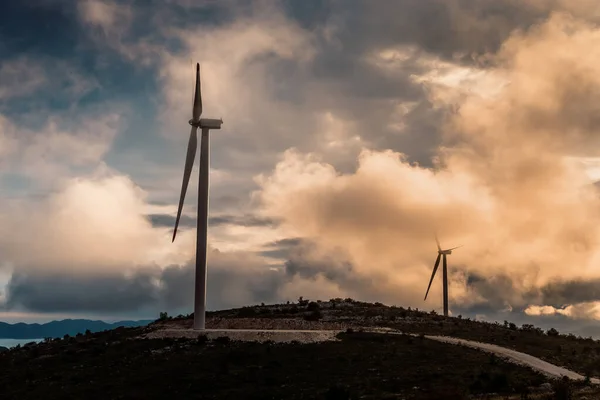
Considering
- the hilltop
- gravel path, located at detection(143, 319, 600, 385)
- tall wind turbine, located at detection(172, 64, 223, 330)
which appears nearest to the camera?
the hilltop

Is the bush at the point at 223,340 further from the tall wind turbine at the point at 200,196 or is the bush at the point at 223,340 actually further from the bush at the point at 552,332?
the bush at the point at 552,332

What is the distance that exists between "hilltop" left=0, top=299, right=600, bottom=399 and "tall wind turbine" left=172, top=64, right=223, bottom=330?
5.95 meters

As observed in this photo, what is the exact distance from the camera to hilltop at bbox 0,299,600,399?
56094 mm

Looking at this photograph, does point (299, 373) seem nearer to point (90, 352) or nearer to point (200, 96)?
point (90, 352)

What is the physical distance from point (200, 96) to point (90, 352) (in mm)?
32119

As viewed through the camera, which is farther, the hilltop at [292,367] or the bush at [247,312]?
the bush at [247,312]

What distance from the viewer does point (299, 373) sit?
61281mm

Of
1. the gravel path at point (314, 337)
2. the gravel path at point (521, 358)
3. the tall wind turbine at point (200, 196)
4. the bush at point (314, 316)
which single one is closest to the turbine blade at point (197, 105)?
the tall wind turbine at point (200, 196)

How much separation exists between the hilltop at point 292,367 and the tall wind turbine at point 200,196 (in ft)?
19.5

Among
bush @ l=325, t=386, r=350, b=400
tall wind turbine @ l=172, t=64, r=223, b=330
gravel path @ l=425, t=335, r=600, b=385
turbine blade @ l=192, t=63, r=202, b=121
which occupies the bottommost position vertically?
bush @ l=325, t=386, r=350, b=400

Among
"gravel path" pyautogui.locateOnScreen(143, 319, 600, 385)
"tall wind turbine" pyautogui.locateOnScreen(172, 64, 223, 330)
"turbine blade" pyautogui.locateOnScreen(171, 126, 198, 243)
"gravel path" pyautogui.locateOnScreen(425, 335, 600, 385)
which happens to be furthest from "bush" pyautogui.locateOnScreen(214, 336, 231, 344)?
"gravel path" pyautogui.locateOnScreen(425, 335, 600, 385)

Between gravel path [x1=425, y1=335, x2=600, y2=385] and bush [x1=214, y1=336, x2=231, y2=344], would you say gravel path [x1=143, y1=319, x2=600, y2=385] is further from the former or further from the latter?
bush [x1=214, y1=336, x2=231, y2=344]

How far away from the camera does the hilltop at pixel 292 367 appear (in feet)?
184

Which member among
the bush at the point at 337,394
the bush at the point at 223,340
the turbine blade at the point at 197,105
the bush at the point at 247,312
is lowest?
the bush at the point at 337,394
